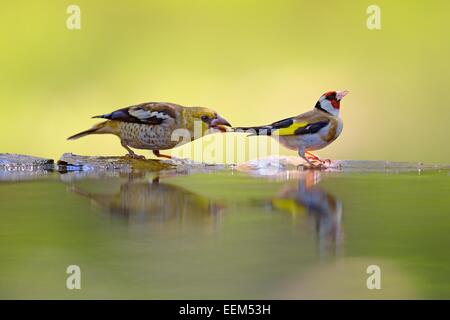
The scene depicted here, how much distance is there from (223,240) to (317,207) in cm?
68

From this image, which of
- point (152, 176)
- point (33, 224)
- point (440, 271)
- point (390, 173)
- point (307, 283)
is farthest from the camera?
point (390, 173)

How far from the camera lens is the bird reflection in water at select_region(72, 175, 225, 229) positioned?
8.49ft

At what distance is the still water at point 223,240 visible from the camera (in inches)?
68.2

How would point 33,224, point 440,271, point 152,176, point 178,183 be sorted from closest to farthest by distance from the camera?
point 440,271 → point 33,224 → point 178,183 → point 152,176

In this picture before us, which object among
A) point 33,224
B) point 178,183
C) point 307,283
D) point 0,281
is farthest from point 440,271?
point 178,183

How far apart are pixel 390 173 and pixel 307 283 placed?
2929 millimetres

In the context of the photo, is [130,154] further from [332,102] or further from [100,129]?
[332,102]

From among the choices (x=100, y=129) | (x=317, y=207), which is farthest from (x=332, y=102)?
(x=317, y=207)

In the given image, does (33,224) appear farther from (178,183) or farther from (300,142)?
(300,142)

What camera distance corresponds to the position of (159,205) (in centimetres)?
290

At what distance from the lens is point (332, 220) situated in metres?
2.57

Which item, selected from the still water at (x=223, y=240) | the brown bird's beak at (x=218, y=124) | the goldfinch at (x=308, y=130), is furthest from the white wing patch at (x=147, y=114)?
the still water at (x=223, y=240)

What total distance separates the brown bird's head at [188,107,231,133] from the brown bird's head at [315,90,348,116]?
0.62 meters

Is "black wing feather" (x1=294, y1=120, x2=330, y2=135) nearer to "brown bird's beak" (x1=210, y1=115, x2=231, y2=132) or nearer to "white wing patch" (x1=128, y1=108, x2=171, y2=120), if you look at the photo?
"brown bird's beak" (x1=210, y1=115, x2=231, y2=132)
